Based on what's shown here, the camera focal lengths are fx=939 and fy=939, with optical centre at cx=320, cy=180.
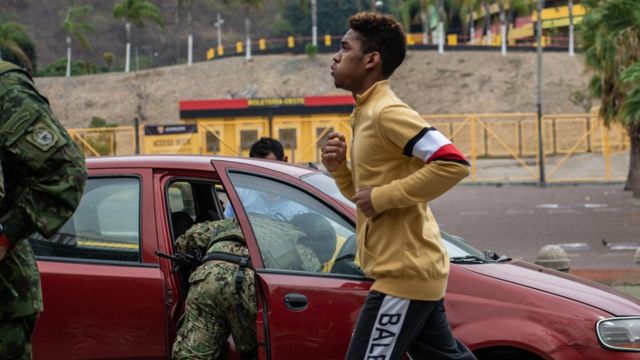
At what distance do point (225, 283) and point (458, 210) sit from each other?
1795 cm

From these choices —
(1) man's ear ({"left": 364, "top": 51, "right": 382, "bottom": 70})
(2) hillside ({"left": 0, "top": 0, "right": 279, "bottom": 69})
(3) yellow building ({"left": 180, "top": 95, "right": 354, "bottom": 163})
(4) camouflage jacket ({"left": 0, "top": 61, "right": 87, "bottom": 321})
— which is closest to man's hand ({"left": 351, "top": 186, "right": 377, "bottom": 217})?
(1) man's ear ({"left": 364, "top": 51, "right": 382, "bottom": 70})

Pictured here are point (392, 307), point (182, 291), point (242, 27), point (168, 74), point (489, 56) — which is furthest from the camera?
point (242, 27)

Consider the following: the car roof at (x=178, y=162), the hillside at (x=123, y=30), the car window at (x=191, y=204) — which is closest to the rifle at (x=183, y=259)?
the car window at (x=191, y=204)

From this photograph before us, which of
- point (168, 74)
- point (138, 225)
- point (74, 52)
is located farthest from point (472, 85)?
point (74, 52)

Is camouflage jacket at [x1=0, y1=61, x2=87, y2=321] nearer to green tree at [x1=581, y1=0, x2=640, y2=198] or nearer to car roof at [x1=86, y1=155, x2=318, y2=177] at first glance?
car roof at [x1=86, y1=155, x2=318, y2=177]

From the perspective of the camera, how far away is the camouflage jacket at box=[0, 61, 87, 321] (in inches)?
117

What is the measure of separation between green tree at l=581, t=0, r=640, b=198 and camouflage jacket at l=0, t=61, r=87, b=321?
12551 mm

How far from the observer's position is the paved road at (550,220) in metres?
14.1

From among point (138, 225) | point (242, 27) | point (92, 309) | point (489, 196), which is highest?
point (242, 27)

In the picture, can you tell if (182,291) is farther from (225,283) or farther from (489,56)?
(489,56)

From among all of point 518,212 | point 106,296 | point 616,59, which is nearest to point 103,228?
point 106,296

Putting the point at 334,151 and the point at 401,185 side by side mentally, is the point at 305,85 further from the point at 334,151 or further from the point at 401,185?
the point at 401,185

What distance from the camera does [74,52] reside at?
14375 centimetres

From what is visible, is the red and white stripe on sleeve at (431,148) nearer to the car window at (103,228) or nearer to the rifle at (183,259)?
the rifle at (183,259)
